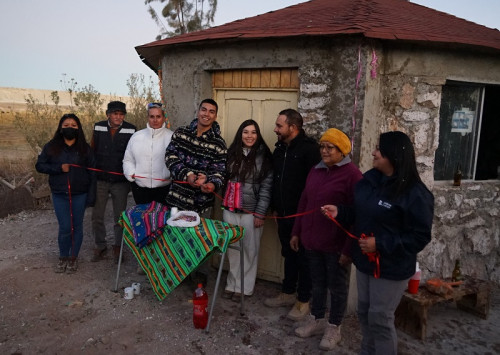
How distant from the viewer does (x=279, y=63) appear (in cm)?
434

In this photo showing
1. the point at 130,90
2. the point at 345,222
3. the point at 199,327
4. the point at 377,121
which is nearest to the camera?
the point at 345,222

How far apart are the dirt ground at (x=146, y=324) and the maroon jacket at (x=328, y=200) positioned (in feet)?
3.31

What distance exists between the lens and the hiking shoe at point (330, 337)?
3447 millimetres

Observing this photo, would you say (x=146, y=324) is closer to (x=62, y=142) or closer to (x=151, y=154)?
(x=151, y=154)

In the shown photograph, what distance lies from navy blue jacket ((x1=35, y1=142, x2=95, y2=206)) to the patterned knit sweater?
1.23 meters

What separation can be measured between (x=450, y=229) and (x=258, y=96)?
2.82m

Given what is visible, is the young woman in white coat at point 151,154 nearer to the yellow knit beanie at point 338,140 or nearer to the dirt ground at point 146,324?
the dirt ground at point 146,324

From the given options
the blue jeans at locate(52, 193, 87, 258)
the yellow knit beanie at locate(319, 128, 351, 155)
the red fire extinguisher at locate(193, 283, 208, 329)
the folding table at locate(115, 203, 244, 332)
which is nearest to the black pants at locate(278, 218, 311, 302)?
the folding table at locate(115, 203, 244, 332)

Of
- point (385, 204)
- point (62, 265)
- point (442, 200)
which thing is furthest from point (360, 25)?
point (62, 265)

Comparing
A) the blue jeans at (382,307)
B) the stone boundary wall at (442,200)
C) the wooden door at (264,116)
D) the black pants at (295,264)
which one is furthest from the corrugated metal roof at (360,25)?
the blue jeans at (382,307)

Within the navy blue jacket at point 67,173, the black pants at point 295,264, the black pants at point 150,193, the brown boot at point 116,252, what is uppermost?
the navy blue jacket at point 67,173

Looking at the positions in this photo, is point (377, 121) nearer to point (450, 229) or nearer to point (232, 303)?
point (450, 229)

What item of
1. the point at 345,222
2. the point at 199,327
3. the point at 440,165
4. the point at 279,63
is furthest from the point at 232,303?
the point at 440,165

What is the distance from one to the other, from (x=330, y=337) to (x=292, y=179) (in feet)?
4.91
